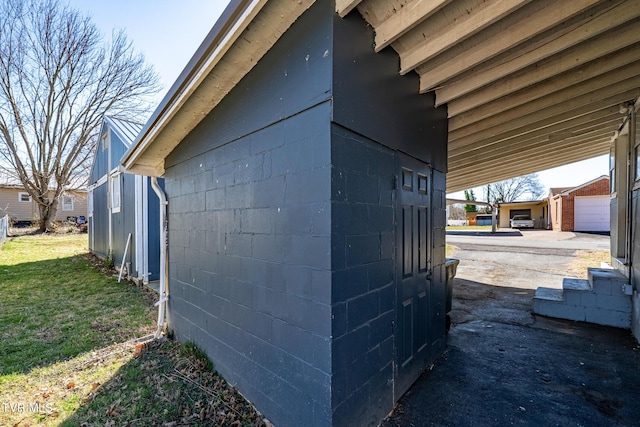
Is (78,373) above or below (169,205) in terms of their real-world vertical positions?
below

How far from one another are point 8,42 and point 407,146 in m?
22.3

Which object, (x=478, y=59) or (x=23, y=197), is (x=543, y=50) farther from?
(x=23, y=197)

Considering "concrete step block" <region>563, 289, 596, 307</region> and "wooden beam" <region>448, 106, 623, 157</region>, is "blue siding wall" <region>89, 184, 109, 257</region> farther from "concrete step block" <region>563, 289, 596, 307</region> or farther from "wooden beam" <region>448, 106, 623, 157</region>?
"concrete step block" <region>563, 289, 596, 307</region>

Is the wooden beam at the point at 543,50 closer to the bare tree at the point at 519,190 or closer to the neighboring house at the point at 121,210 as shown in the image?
the neighboring house at the point at 121,210

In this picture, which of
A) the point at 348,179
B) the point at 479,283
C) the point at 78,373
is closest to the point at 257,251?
the point at 348,179

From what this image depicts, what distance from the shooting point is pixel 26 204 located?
24000 mm

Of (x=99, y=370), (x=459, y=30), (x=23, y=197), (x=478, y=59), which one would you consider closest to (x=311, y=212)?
(x=459, y=30)

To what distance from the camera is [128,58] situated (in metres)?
17.4

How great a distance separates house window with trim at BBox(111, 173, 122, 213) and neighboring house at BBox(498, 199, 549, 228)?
33.0m

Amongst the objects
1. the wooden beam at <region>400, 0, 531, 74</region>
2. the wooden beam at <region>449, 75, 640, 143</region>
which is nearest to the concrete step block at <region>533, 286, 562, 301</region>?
the wooden beam at <region>449, 75, 640, 143</region>

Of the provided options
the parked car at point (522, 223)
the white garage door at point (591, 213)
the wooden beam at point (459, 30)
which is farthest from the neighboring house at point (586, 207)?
the wooden beam at point (459, 30)

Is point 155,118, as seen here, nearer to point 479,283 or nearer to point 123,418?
point 123,418

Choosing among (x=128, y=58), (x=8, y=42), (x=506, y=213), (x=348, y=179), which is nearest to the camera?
(x=348, y=179)

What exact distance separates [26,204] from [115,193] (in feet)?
73.2
